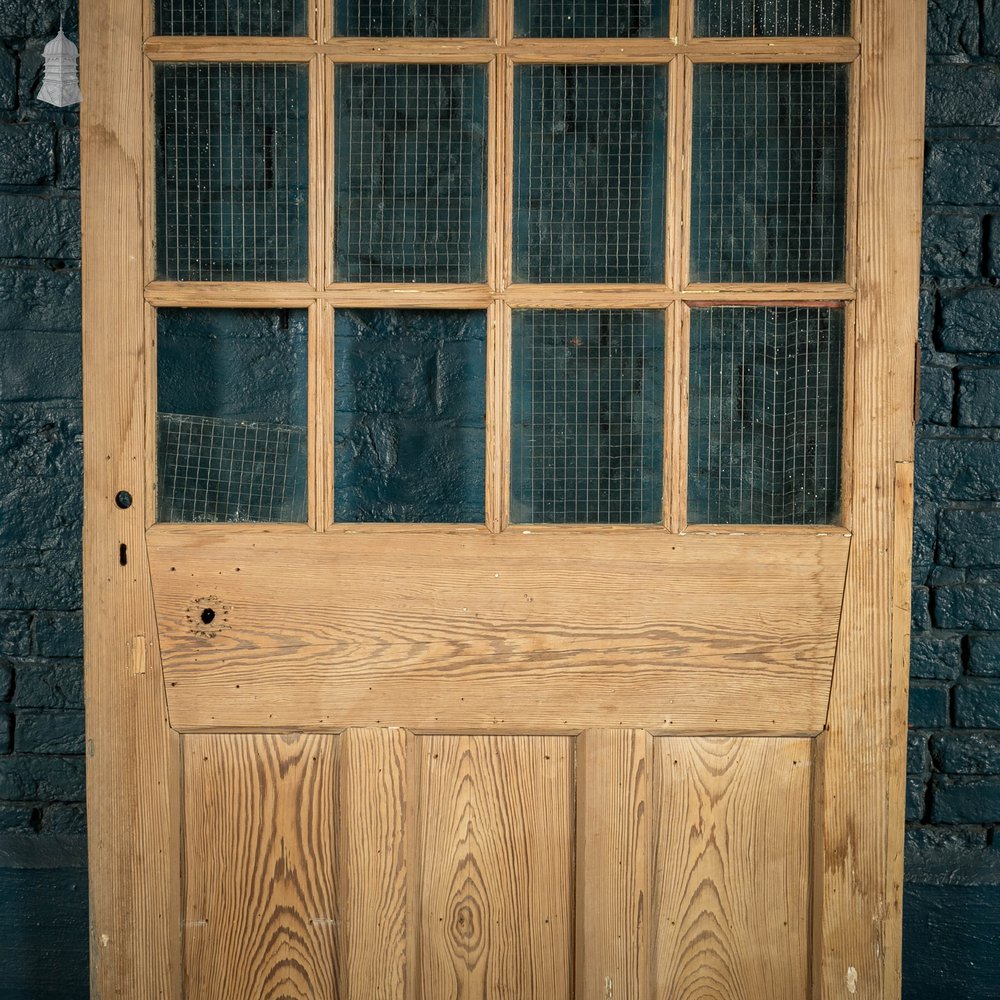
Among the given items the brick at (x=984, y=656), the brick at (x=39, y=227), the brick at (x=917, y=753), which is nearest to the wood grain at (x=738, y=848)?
the brick at (x=917, y=753)

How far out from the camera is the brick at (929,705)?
1.70 meters

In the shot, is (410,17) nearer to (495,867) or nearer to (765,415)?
(765,415)

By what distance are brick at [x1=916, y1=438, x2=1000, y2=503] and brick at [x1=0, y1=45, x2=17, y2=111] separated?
175 cm

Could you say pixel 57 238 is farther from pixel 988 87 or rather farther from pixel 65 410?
pixel 988 87

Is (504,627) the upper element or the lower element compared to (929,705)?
upper

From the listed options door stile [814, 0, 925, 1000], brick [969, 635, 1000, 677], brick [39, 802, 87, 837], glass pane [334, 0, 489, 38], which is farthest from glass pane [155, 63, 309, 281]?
brick [969, 635, 1000, 677]

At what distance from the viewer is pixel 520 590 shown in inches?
58.4

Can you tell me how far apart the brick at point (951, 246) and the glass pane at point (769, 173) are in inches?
11.5

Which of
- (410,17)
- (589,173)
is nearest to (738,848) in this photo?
(589,173)

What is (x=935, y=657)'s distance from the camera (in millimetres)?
1701

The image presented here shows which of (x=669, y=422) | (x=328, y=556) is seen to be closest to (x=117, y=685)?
(x=328, y=556)

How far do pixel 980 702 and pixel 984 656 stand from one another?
9cm

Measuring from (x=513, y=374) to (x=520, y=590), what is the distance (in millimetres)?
349

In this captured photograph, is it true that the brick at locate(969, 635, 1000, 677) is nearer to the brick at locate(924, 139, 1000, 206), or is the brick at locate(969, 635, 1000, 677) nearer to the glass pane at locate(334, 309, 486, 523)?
the brick at locate(924, 139, 1000, 206)
